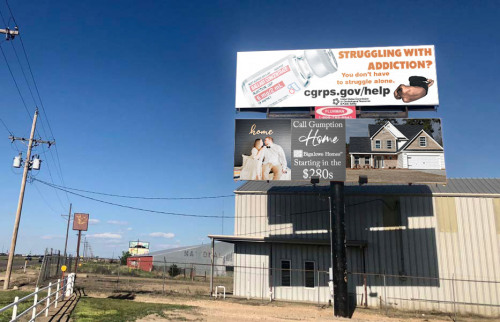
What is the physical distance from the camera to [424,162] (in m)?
19.7

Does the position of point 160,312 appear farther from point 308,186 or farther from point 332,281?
point 308,186

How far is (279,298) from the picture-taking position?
23.5m

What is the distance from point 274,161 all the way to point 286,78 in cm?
503

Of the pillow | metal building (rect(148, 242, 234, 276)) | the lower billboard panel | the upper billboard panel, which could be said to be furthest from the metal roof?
metal building (rect(148, 242, 234, 276))

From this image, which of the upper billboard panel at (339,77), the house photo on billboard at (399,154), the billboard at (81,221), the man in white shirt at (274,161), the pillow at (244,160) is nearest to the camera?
the house photo on billboard at (399,154)

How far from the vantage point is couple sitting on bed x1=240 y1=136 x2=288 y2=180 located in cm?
1967

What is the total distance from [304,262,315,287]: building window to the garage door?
27.7ft

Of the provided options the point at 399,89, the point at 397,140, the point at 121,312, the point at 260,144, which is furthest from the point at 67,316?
the point at 399,89

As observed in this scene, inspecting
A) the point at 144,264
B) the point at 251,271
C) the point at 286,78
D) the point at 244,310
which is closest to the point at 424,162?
the point at 286,78

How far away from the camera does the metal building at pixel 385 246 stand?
71.8 ft

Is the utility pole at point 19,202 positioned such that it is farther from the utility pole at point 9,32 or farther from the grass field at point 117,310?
the utility pole at point 9,32

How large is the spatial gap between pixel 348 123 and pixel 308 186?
667 centimetres

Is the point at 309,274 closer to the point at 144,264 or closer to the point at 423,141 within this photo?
the point at 423,141

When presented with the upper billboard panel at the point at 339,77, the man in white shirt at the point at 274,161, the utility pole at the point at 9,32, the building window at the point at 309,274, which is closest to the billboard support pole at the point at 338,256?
the man in white shirt at the point at 274,161
